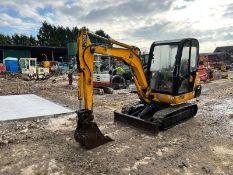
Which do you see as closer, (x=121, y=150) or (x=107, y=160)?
(x=107, y=160)

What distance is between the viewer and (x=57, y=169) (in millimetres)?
4445

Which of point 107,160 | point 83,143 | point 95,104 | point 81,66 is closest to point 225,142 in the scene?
point 107,160

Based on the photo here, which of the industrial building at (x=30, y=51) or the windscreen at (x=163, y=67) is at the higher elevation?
the industrial building at (x=30, y=51)

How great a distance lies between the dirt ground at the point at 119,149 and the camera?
448cm

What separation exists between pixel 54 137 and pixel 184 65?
3901 mm

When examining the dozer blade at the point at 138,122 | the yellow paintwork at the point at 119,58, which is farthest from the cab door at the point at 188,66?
the dozer blade at the point at 138,122

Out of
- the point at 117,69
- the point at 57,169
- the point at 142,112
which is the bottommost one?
the point at 57,169

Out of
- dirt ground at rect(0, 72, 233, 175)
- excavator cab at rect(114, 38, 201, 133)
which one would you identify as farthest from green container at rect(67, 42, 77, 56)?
excavator cab at rect(114, 38, 201, 133)

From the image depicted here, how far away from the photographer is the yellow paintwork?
526 centimetres

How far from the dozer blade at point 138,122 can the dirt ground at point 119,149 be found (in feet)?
0.48

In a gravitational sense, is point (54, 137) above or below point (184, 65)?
below

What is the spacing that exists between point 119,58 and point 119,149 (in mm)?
2296

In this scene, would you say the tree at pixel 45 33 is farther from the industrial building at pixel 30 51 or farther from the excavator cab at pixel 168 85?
the excavator cab at pixel 168 85

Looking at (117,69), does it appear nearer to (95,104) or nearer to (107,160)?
(95,104)
